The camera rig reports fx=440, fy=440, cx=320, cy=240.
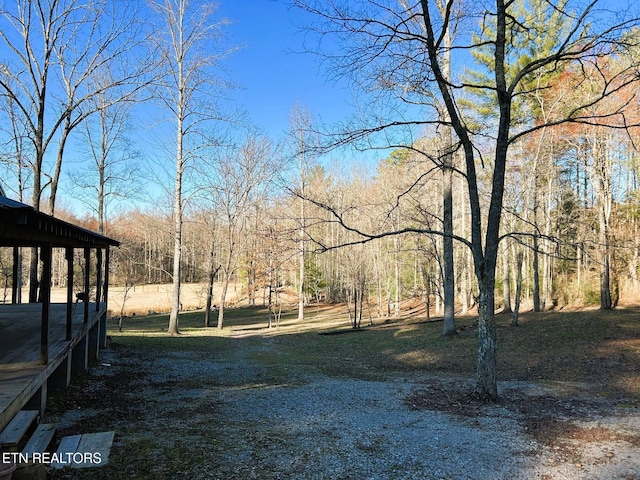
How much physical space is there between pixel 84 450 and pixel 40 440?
0.38m

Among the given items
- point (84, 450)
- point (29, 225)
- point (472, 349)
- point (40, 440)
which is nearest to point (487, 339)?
point (84, 450)

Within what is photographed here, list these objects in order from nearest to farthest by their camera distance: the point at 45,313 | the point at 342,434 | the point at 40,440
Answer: the point at 40,440
the point at 342,434
the point at 45,313

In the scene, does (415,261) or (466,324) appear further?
(415,261)

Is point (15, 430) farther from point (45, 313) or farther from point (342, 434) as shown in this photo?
point (342, 434)

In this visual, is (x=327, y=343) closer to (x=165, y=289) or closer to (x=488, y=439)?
(x=488, y=439)

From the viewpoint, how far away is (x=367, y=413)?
570 cm

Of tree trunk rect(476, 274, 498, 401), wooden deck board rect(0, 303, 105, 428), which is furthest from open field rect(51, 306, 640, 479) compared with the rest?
wooden deck board rect(0, 303, 105, 428)

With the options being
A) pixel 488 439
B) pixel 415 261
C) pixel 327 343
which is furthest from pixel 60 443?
pixel 415 261

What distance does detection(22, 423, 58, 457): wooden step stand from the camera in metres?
3.61

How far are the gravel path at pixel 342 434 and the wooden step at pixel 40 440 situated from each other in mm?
543

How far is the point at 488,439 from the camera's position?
461cm

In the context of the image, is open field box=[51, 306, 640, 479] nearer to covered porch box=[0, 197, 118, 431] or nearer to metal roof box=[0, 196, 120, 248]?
covered porch box=[0, 197, 118, 431]

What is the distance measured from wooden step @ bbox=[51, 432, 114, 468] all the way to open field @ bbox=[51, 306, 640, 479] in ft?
0.38

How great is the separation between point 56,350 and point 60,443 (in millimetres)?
2111
